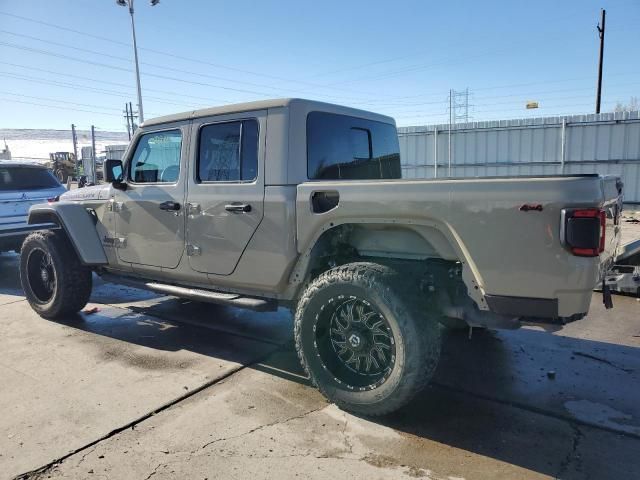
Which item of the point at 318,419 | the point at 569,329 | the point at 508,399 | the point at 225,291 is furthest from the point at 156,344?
the point at 569,329

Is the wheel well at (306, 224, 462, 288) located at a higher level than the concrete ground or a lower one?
higher

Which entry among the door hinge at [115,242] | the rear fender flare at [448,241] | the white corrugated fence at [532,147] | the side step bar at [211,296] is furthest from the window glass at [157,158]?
the white corrugated fence at [532,147]

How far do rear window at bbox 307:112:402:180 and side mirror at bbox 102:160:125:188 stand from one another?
206cm

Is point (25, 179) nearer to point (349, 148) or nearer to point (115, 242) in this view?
point (115, 242)

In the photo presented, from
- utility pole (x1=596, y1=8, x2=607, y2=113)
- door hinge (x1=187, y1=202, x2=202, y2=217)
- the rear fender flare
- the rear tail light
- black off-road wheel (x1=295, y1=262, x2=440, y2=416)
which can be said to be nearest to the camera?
the rear tail light

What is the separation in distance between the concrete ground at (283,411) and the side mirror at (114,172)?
154 cm

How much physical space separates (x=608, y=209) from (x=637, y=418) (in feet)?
4.58

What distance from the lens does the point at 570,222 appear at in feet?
8.33

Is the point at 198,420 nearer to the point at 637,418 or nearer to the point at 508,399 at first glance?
the point at 508,399

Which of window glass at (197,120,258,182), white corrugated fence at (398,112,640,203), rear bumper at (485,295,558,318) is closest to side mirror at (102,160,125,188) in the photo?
window glass at (197,120,258,182)

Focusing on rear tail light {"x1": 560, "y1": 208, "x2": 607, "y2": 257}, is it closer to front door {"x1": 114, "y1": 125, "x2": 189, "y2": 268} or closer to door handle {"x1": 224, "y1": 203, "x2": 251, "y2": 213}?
door handle {"x1": 224, "y1": 203, "x2": 251, "y2": 213}

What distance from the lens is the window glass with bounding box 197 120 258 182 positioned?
3861mm

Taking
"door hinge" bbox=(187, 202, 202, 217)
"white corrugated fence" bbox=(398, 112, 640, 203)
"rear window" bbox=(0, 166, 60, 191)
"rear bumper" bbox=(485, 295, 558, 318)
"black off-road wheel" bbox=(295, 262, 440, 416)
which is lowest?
"black off-road wheel" bbox=(295, 262, 440, 416)

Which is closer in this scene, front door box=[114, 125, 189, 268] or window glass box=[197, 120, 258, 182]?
window glass box=[197, 120, 258, 182]
